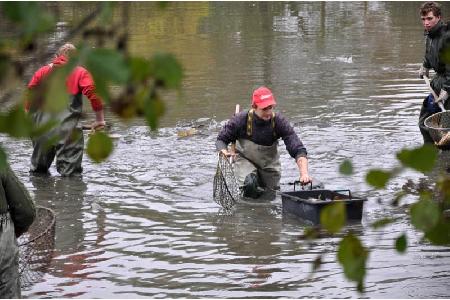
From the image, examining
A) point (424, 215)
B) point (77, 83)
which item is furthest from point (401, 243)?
point (77, 83)

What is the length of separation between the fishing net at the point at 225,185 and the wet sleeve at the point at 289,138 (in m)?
0.64

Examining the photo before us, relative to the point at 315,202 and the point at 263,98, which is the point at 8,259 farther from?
the point at 263,98

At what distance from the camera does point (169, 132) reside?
49.6ft

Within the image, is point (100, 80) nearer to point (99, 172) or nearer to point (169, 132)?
point (99, 172)

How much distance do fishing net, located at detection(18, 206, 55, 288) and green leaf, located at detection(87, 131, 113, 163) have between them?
5213mm

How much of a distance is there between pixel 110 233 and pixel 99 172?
3.02 metres

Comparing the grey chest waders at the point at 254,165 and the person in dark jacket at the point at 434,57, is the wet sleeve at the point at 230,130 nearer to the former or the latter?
the grey chest waders at the point at 254,165

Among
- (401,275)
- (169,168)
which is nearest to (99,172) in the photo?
(169,168)

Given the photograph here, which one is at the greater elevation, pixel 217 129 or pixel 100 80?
pixel 100 80

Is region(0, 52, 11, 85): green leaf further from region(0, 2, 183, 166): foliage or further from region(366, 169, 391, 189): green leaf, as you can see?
region(366, 169, 391, 189): green leaf

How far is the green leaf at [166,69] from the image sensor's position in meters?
2.13

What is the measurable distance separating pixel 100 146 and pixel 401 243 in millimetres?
888

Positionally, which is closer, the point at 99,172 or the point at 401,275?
the point at 401,275

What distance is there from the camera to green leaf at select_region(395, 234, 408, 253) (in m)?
2.65
